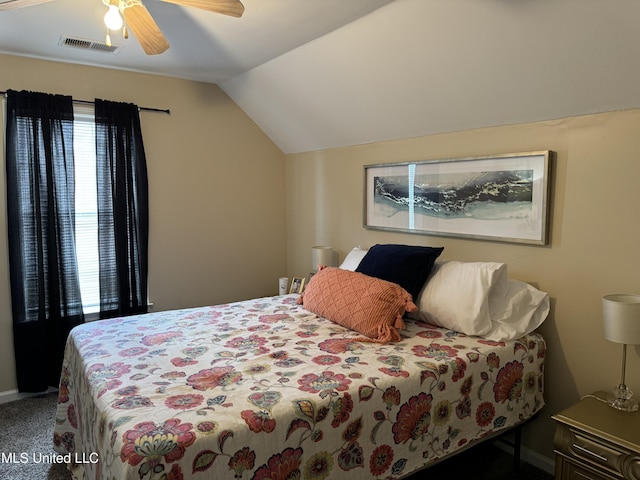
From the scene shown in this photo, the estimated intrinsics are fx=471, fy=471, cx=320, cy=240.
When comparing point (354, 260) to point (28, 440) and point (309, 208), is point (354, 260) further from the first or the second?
point (28, 440)

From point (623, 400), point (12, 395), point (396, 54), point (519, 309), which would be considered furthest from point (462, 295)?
point (12, 395)

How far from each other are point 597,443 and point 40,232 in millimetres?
3315

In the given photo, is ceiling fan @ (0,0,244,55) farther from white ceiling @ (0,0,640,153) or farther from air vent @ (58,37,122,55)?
air vent @ (58,37,122,55)

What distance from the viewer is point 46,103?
3.12m

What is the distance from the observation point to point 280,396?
1.66m

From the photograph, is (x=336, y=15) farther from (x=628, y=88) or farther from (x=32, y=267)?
(x=32, y=267)

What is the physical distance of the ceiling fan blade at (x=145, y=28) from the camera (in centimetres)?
188

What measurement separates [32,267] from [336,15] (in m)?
2.53

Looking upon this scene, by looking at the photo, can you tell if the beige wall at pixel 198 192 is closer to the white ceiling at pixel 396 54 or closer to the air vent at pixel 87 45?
the white ceiling at pixel 396 54

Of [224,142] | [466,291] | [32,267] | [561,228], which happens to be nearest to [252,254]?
[224,142]

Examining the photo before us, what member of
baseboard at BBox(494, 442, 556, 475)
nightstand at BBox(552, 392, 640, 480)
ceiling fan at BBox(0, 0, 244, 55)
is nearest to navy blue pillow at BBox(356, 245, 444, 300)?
nightstand at BBox(552, 392, 640, 480)

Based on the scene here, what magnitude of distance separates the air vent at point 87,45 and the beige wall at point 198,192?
1.27 feet

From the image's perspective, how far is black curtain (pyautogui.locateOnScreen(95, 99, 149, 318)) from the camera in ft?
11.0

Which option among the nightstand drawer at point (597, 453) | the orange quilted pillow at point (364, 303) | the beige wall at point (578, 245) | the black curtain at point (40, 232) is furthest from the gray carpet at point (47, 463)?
the orange quilted pillow at point (364, 303)
